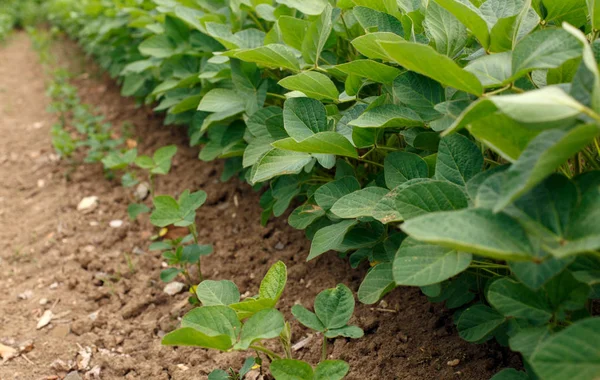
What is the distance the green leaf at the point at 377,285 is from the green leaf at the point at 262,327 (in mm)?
194

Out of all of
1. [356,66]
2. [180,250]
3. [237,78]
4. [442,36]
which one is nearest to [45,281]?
[180,250]

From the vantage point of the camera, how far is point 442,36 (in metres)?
1.33

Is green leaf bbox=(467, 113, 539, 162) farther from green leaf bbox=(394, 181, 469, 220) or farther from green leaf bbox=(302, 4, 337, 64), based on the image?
green leaf bbox=(302, 4, 337, 64)

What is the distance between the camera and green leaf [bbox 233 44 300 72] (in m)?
1.46

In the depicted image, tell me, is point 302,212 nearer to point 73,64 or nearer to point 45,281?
point 45,281

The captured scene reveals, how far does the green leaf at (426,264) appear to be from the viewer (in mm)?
972

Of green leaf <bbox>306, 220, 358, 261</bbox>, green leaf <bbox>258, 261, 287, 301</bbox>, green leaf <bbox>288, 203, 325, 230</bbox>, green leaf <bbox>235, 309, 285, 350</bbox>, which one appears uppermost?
green leaf <bbox>306, 220, 358, 261</bbox>

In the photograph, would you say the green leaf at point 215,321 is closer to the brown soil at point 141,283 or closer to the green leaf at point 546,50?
the brown soil at point 141,283

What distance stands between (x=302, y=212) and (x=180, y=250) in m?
0.52

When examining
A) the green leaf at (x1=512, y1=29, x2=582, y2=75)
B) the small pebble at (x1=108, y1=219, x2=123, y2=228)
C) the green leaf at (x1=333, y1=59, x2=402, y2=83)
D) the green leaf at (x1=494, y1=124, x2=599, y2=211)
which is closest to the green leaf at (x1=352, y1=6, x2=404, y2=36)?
the green leaf at (x1=333, y1=59, x2=402, y2=83)

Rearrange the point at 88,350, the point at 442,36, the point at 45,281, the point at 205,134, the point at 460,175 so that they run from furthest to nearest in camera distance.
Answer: the point at 205,134
the point at 45,281
the point at 88,350
the point at 442,36
the point at 460,175

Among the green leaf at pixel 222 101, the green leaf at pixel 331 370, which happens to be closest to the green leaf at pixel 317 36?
the green leaf at pixel 222 101

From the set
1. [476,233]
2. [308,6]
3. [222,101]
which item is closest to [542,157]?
[476,233]

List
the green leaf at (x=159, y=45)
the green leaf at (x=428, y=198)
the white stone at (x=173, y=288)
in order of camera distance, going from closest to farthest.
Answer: the green leaf at (x=428, y=198), the white stone at (x=173, y=288), the green leaf at (x=159, y=45)
